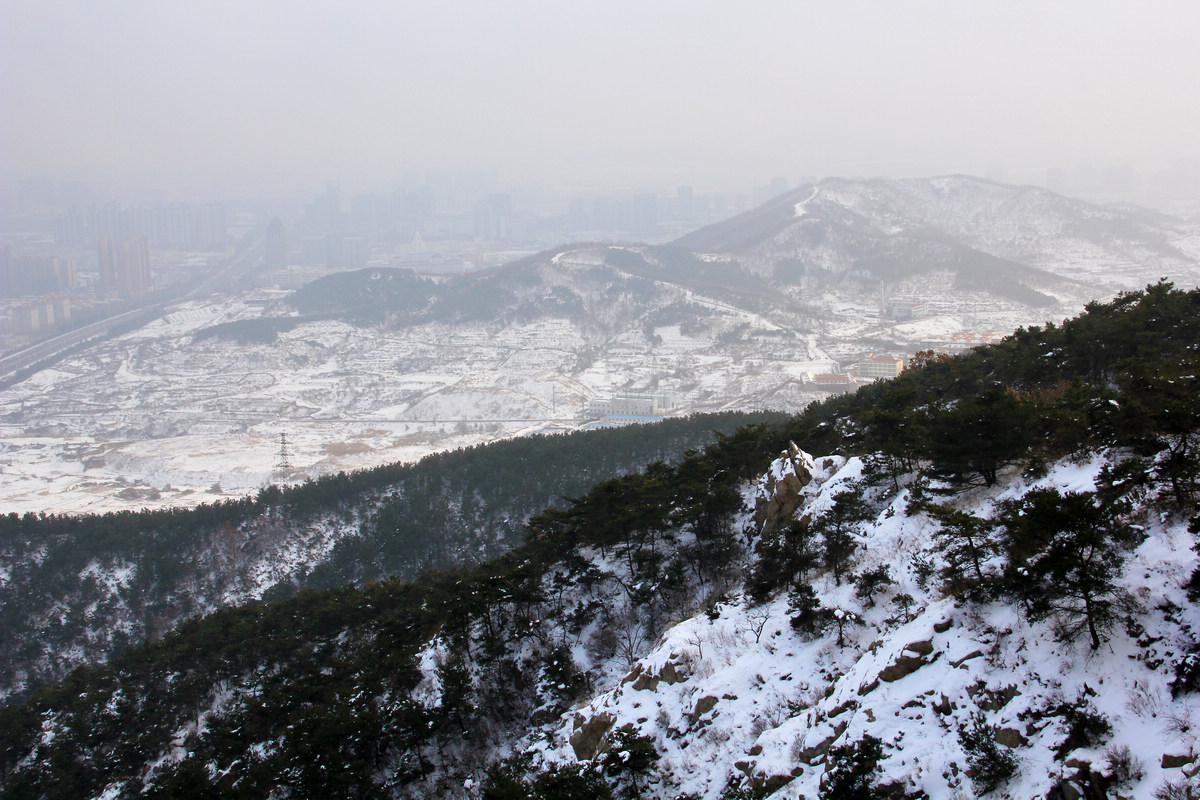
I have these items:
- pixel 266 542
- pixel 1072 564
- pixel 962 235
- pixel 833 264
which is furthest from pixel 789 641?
pixel 962 235

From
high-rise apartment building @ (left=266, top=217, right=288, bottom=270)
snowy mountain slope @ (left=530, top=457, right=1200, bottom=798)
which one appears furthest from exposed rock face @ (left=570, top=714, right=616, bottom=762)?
high-rise apartment building @ (left=266, top=217, right=288, bottom=270)

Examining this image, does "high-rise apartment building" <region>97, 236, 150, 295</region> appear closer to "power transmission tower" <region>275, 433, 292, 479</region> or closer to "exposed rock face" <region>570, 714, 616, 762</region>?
"power transmission tower" <region>275, 433, 292, 479</region>

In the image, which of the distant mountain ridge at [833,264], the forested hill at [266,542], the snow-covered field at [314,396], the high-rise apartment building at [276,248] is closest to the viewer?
the forested hill at [266,542]

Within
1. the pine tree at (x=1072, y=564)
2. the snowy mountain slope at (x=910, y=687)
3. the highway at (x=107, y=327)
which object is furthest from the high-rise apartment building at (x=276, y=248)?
the pine tree at (x=1072, y=564)

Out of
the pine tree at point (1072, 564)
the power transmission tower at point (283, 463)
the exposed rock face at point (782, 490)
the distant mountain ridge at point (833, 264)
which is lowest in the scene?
the power transmission tower at point (283, 463)

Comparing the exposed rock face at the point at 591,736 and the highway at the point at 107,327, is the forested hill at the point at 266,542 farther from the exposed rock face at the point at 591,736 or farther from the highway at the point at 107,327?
the highway at the point at 107,327

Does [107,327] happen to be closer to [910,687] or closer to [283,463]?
[283,463]

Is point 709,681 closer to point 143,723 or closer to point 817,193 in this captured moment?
point 143,723

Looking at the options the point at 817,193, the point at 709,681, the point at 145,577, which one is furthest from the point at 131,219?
the point at 709,681
